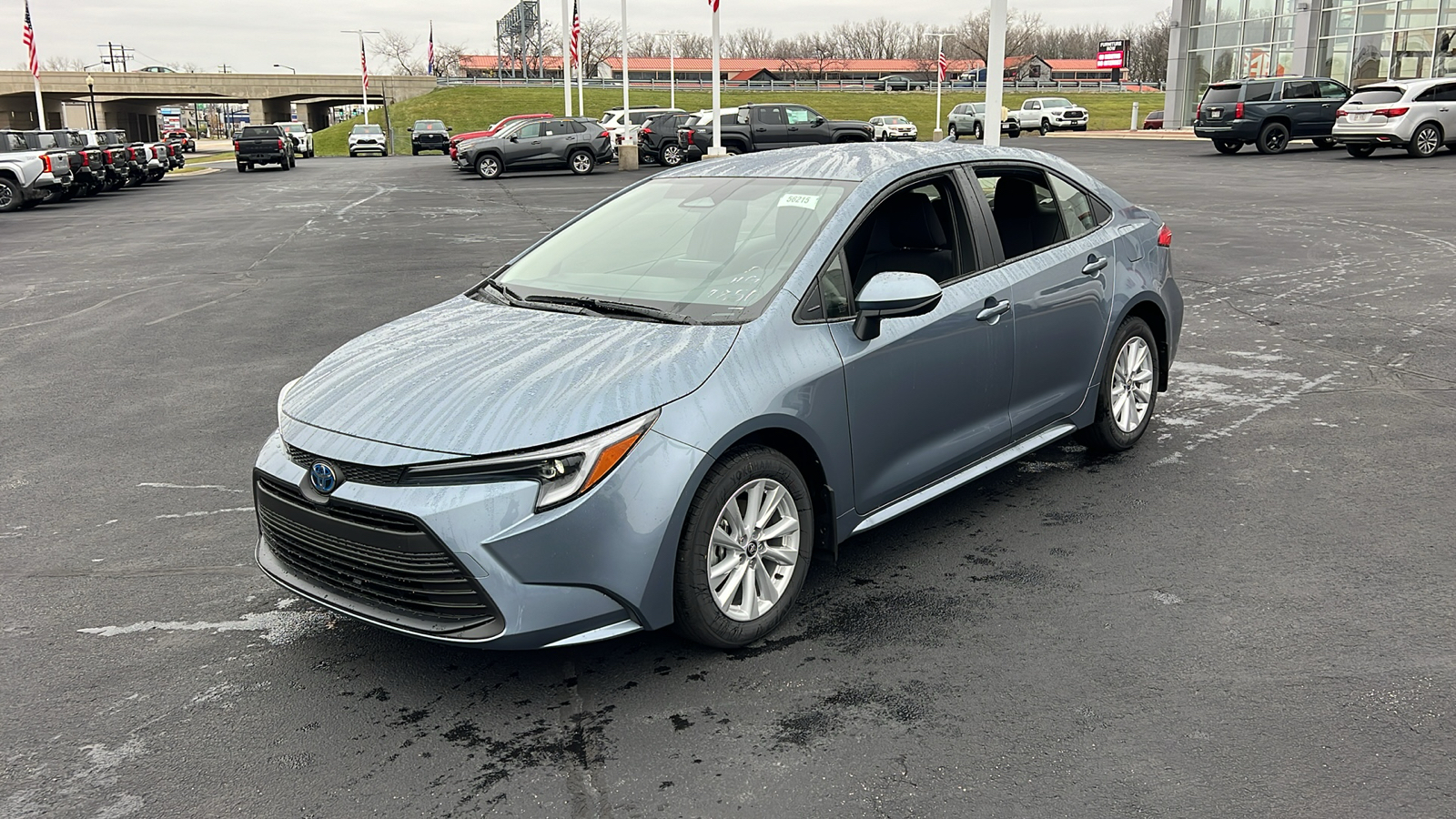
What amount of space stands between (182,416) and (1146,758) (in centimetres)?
597

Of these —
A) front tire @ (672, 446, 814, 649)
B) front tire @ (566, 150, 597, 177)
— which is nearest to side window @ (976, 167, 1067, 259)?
front tire @ (672, 446, 814, 649)

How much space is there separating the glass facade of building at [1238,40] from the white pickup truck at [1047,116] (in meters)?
8.43

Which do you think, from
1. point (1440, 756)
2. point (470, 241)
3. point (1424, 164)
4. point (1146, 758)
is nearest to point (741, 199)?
point (1146, 758)

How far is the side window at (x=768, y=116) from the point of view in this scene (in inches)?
1377

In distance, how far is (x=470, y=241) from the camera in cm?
1627

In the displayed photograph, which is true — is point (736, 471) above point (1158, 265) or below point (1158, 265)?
below

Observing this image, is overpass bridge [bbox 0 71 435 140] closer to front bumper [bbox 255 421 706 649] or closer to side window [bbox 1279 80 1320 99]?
side window [bbox 1279 80 1320 99]

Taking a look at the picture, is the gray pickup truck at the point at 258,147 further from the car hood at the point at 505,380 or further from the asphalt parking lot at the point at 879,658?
the car hood at the point at 505,380

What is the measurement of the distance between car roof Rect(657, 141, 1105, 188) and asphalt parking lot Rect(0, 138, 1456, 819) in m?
1.53

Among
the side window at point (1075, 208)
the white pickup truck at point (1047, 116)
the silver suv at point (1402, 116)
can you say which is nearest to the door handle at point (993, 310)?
the side window at point (1075, 208)

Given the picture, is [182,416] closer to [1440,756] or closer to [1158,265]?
[1158,265]

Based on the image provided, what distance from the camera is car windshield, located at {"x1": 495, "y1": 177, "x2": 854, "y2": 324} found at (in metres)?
4.16

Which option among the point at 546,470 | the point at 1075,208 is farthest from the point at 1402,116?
the point at 546,470

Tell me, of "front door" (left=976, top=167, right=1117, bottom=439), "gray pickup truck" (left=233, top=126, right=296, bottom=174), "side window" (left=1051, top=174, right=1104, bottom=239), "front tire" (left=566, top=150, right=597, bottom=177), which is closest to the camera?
"front door" (left=976, top=167, right=1117, bottom=439)
